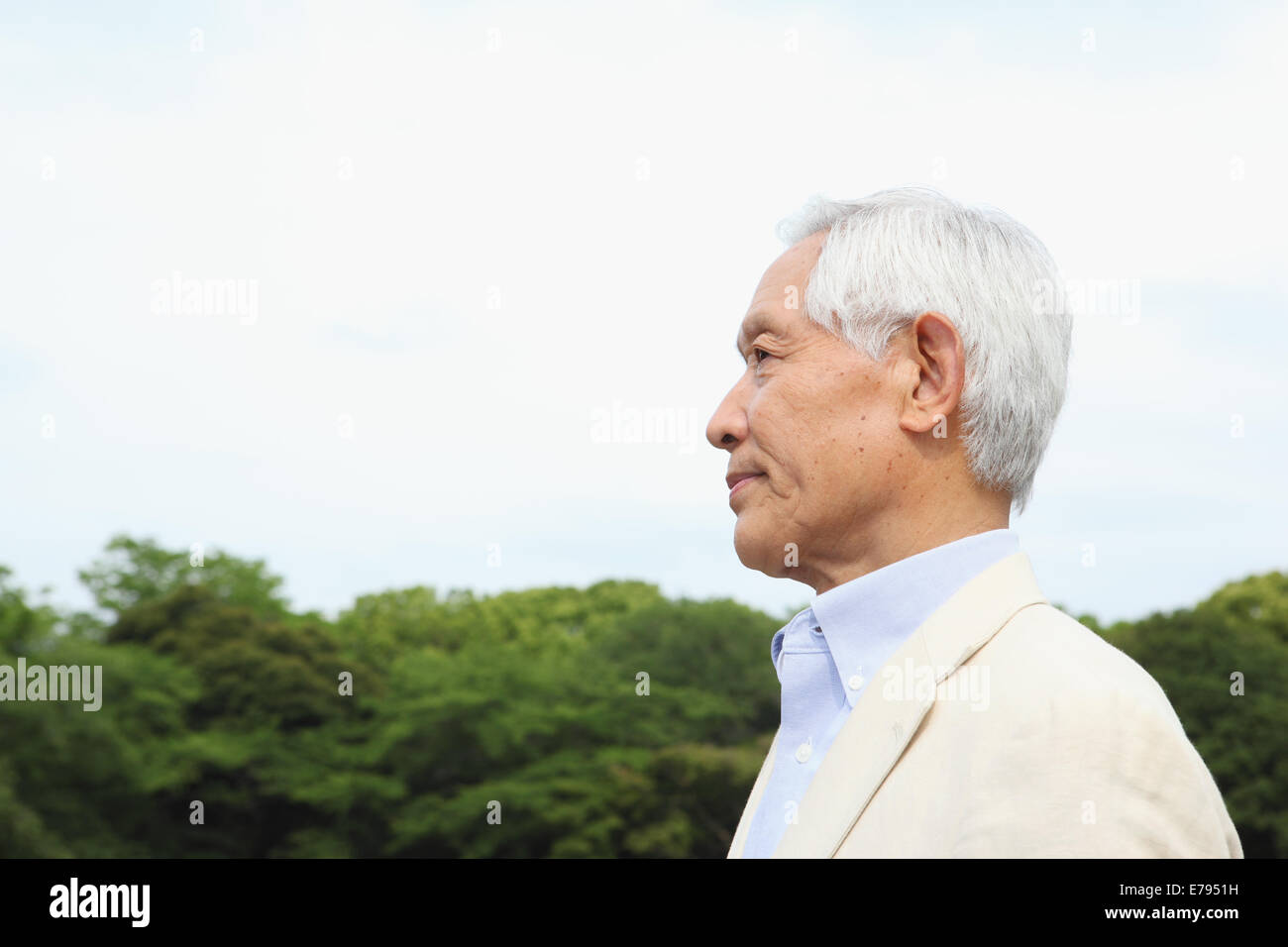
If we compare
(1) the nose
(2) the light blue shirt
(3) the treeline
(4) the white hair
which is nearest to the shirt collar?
(2) the light blue shirt

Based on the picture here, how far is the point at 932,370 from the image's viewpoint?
1810 mm

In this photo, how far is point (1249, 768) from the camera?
33156 mm

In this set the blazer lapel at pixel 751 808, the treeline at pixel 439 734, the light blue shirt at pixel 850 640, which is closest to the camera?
the light blue shirt at pixel 850 640

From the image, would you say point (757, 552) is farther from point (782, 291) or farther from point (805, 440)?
point (782, 291)

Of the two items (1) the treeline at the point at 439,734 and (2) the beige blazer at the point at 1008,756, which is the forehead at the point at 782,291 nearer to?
(2) the beige blazer at the point at 1008,756

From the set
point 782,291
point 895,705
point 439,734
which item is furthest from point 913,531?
point 439,734

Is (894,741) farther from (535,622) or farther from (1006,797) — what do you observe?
(535,622)

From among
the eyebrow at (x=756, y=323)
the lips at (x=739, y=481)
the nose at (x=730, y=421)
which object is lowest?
the lips at (x=739, y=481)

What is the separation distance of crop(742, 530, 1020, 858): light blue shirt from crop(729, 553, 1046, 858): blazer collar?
6 cm

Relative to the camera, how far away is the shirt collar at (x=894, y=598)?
1736mm

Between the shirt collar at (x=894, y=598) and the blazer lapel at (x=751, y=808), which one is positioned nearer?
the shirt collar at (x=894, y=598)

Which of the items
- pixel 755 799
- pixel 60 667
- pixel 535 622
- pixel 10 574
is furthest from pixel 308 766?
pixel 755 799

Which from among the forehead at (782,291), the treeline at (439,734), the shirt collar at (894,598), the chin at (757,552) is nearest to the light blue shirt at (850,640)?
the shirt collar at (894,598)
